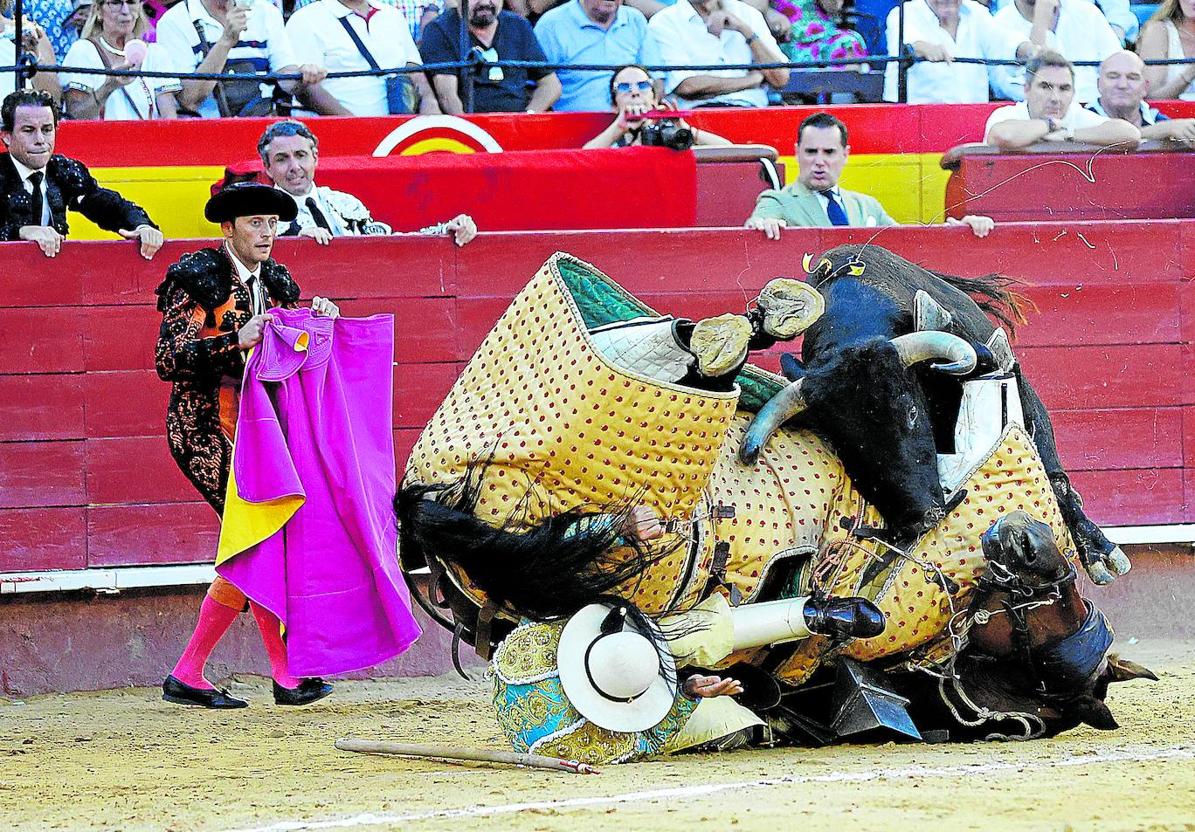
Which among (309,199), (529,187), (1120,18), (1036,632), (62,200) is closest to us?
(1036,632)

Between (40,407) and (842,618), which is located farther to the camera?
(40,407)

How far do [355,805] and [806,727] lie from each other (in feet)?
3.84

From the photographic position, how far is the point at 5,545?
19.8 ft

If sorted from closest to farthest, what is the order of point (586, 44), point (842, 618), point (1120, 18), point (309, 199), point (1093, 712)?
point (842, 618), point (1093, 712), point (309, 199), point (586, 44), point (1120, 18)

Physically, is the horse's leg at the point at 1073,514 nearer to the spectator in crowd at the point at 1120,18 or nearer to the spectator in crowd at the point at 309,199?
the spectator in crowd at the point at 309,199

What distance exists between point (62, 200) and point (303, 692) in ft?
6.49

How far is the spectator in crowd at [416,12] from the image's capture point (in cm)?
768

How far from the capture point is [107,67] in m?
7.18

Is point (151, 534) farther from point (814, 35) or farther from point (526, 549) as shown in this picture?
point (814, 35)

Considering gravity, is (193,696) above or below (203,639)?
below

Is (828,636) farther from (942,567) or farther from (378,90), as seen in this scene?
(378,90)

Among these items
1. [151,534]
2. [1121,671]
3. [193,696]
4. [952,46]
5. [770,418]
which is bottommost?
[193,696]

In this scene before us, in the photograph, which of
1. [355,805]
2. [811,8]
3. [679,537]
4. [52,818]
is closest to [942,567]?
[679,537]

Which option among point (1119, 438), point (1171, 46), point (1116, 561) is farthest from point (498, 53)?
point (1116, 561)
